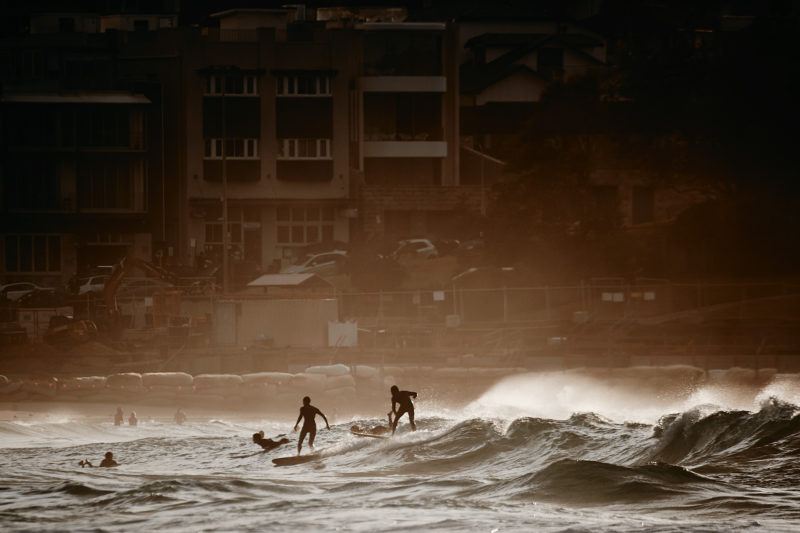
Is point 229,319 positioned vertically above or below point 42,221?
below

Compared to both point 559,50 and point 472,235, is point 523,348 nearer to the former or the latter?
point 472,235

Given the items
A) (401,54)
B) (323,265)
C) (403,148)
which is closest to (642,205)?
(403,148)

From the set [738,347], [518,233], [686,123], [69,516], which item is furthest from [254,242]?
[69,516]

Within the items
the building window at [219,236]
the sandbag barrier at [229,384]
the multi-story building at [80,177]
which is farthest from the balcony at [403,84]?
the sandbag barrier at [229,384]

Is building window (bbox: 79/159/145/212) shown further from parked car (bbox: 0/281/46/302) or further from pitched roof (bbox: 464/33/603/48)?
pitched roof (bbox: 464/33/603/48)

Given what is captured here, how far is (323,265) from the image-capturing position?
2282 inches

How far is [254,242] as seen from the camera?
6538 cm

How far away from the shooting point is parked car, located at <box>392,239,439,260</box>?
59491mm

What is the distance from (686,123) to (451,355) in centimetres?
1764

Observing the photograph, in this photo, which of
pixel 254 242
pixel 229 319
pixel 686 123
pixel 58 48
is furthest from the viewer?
pixel 58 48

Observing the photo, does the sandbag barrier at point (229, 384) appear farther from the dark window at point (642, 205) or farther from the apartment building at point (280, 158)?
the dark window at point (642, 205)

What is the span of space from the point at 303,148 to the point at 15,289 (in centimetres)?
1702

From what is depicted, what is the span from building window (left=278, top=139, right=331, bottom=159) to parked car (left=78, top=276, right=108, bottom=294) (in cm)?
1421

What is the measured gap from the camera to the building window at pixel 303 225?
65625 millimetres
